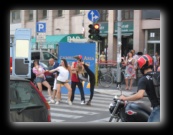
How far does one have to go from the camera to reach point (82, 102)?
41.2ft

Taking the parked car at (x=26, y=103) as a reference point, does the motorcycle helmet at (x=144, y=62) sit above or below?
above

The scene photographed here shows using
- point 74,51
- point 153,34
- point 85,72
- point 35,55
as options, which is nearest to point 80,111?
point 85,72

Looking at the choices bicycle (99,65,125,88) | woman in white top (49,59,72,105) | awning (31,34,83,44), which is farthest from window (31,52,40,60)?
Answer: awning (31,34,83,44)

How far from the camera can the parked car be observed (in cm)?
443

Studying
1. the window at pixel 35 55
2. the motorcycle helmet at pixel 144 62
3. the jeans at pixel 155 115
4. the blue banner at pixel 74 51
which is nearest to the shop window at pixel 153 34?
the window at pixel 35 55

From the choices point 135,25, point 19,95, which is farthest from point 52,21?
point 19,95

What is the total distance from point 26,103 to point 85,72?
7830 mm

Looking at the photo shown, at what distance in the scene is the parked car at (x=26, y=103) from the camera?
14.5 ft

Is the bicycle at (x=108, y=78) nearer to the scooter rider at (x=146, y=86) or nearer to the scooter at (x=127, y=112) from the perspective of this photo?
the scooter rider at (x=146, y=86)

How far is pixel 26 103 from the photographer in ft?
15.6

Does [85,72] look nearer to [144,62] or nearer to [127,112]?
[144,62]

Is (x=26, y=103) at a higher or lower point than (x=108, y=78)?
higher

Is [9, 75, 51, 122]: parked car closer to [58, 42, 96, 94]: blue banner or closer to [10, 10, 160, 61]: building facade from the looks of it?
[58, 42, 96, 94]: blue banner
